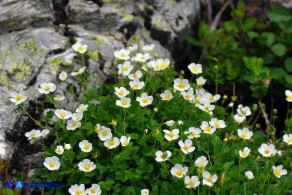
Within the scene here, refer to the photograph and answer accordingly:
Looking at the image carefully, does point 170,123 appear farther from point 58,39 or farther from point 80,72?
point 58,39

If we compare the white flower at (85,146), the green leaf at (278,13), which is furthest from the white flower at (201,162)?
the green leaf at (278,13)

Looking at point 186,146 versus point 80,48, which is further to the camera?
point 80,48

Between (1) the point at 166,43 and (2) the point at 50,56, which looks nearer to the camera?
(2) the point at 50,56

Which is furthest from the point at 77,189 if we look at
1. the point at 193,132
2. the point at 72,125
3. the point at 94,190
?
the point at 193,132

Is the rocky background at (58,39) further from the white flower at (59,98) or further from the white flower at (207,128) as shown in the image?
the white flower at (207,128)

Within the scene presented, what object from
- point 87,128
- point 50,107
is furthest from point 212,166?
point 50,107

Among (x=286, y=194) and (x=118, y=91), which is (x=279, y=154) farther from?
(x=118, y=91)

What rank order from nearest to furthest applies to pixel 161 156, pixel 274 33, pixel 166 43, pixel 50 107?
pixel 161 156
pixel 50 107
pixel 166 43
pixel 274 33
